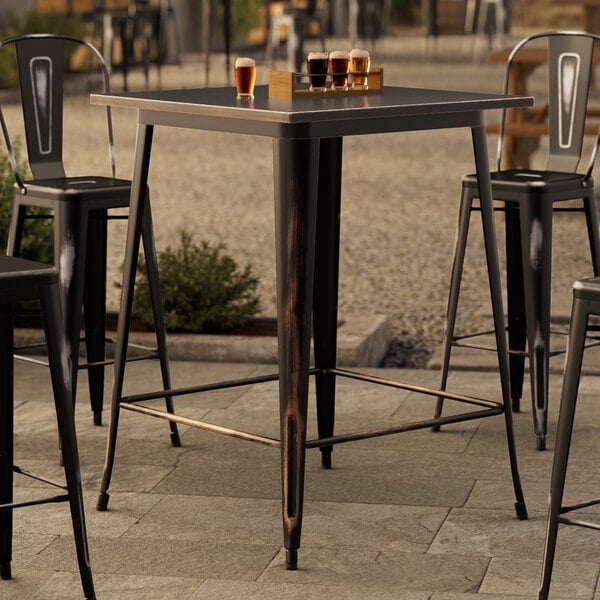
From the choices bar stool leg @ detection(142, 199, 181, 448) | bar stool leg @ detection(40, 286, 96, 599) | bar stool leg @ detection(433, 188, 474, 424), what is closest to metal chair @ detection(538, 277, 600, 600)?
bar stool leg @ detection(40, 286, 96, 599)

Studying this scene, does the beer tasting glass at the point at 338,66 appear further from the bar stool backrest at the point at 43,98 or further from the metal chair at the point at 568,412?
the metal chair at the point at 568,412

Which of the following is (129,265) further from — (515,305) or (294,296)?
(515,305)

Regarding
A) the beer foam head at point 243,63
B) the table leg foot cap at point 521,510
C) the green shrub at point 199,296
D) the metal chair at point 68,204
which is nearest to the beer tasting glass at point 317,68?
the beer foam head at point 243,63

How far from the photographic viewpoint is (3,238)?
5453 mm

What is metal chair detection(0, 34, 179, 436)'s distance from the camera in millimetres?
3920

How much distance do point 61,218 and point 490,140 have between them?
21.6 feet

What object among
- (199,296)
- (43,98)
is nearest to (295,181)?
(43,98)

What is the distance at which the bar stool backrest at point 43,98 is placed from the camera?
13.8ft

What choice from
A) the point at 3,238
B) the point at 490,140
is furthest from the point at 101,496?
the point at 490,140

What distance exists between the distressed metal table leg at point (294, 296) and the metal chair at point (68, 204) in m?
0.84

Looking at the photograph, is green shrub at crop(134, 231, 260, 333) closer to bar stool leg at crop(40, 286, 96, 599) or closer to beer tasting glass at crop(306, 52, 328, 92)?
beer tasting glass at crop(306, 52, 328, 92)

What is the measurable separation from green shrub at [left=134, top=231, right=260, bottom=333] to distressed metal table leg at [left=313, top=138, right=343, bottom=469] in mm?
1203

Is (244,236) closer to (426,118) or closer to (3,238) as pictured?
(3,238)

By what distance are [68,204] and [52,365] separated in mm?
1061
